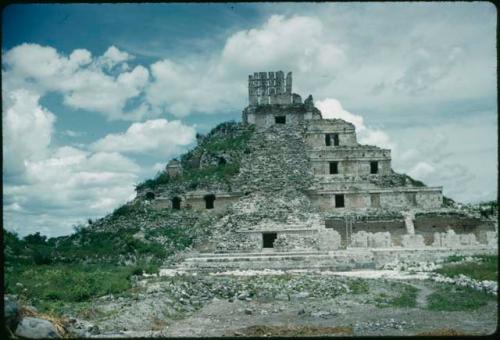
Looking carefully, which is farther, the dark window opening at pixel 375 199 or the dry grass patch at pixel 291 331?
the dark window opening at pixel 375 199

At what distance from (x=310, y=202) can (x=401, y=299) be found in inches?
653

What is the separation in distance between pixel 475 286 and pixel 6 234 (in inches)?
934

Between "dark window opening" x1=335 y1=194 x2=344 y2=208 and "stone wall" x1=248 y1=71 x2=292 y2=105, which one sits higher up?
"stone wall" x1=248 y1=71 x2=292 y2=105

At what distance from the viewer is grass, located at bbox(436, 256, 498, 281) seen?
66.9 feet

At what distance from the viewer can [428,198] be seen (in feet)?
114

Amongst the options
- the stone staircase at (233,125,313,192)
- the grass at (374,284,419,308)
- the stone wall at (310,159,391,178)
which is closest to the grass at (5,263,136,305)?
the grass at (374,284,419,308)

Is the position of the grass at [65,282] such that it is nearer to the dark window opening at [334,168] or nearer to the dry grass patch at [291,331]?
the dry grass patch at [291,331]

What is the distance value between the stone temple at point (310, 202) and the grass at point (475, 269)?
2.69 meters

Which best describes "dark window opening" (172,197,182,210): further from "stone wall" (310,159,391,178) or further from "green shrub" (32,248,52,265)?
"stone wall" (310,159,391,178)

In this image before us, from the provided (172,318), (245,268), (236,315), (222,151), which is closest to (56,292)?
(172,318)

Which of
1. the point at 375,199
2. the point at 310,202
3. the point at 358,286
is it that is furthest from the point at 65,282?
the point at 375,199

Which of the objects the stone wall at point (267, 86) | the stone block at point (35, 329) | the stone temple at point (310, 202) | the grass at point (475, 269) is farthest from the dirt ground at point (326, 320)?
the stone wall at point (267, 86)

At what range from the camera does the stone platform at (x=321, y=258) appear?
84.2 feet

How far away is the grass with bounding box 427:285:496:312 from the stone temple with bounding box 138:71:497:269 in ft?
23.6
